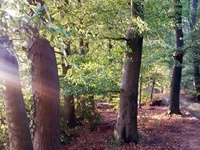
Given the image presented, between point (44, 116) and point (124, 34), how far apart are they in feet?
13.9

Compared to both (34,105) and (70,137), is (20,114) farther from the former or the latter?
(70,137)

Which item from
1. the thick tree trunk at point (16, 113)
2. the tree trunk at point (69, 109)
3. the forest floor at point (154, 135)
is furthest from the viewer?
the tree trunk at point (69, 109)

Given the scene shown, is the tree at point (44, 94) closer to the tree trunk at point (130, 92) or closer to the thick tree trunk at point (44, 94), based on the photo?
the thick tree trunk at point (44, 94)

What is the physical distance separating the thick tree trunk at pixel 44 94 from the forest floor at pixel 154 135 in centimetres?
404

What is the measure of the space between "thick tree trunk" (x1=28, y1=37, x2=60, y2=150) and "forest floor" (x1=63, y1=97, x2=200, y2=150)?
13.3 ft

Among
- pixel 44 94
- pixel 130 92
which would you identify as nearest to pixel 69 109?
pixel 130 92

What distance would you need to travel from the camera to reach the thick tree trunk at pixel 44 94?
3.96 metres

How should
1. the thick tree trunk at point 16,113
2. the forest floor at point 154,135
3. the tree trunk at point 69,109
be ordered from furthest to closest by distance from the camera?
1. the tree trunk at point 69,109
2. the forest floor at point 154,135
3. the thick tree trunk at point 16,113

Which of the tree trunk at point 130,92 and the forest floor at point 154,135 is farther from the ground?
the tree trunk at point 130,92

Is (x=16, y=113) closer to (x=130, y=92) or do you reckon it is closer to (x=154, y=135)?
(x=130, y=92)

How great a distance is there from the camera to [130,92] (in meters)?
7.91

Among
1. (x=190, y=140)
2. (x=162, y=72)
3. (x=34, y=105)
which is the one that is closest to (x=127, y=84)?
(x=190, y=140)

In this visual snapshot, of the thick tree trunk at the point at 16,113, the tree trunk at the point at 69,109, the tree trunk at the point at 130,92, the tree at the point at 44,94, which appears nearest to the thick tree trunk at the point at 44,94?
the tree at the point at 44,94

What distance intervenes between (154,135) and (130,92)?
7.54 feet
